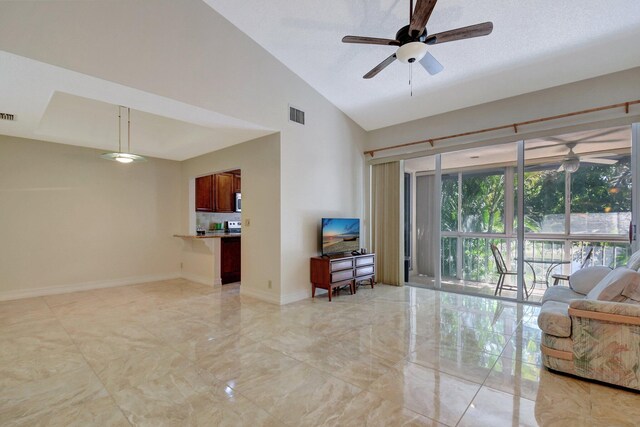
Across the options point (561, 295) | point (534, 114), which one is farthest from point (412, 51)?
point (561, 295)

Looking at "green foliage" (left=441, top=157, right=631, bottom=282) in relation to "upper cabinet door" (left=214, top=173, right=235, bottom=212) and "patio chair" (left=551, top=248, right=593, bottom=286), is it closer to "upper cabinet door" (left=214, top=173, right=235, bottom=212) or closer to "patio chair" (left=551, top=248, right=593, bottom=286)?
"patio chair" (left=551, top=248, right=593, bottom=286)

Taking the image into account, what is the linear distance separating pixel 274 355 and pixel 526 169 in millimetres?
4491

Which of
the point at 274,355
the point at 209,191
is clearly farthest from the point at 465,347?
the point at 209,191

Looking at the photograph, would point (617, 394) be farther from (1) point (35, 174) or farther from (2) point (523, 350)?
Answer: (1) point (35, 174)

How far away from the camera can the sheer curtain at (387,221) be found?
5.73 meters

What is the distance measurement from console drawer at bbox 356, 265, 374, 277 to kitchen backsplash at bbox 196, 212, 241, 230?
3.67 m

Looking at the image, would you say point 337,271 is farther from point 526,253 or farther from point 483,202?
point 526,253

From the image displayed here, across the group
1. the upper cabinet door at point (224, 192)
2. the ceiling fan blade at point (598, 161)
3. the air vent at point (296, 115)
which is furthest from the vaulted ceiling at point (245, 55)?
the upper cabinet door at point (224, 192)

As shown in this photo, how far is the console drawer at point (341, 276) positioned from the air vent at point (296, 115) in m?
2.45

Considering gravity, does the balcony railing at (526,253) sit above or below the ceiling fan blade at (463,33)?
below

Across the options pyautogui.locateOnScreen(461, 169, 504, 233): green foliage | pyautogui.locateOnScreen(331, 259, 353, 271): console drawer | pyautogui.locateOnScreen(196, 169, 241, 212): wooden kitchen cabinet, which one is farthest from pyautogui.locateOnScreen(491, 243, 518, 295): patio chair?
pyautogui.locateOnScreen(196, 169, 241, 212): wooden kitchen cabinet

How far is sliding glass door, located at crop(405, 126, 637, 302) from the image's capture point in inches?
162

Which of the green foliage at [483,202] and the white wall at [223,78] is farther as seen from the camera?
the green foliage at [483,202]

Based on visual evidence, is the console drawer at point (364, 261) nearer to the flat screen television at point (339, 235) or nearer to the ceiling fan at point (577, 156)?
the flat screen television at point (339, 235)
